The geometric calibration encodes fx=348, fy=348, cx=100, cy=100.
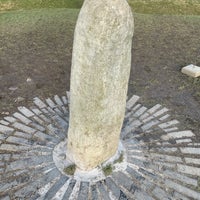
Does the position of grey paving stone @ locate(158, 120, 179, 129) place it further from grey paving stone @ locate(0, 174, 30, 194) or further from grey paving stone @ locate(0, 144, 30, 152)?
grey paving stone @ locate(0, 174, 30, 194)

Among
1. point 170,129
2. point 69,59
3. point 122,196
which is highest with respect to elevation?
point 69,59

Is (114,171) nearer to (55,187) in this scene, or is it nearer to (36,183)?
(55,187)

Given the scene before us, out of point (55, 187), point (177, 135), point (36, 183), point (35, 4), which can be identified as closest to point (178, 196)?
point (177, 135)

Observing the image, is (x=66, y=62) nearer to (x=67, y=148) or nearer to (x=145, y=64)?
(x=145, y=64)

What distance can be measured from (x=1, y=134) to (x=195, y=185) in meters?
3.43

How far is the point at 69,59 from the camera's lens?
9344mm

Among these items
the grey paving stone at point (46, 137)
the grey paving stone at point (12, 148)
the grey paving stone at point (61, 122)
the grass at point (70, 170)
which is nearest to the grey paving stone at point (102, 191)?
the grass at point (70, 170)

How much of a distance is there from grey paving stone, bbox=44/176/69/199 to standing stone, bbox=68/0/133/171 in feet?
1.06

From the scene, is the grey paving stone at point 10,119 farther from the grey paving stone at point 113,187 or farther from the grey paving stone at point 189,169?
the grey paving stone at point 189,169

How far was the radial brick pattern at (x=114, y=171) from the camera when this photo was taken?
5129 mm

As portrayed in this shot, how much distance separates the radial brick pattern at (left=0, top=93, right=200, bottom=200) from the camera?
5129 millimetres

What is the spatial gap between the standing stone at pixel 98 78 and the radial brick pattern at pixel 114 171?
468mm

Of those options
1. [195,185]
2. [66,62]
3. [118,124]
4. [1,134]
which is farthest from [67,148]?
[66,62]

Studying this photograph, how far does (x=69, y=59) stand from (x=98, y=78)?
4.78 meters
